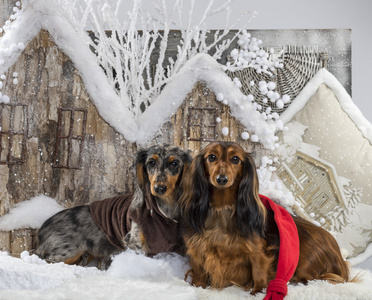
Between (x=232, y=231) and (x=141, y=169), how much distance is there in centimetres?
43

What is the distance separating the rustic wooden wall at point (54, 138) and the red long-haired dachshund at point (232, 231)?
61 centimetres

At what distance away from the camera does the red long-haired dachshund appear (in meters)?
1.38

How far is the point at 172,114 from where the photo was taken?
2020 millimetres

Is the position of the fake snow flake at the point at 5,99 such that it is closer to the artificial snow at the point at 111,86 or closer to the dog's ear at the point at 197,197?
the artificial snow at the point at 111,86

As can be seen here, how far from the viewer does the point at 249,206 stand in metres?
1.38

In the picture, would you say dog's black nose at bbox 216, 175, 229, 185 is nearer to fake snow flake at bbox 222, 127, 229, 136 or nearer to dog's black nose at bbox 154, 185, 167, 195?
dog's black nose at bbox 154, 185, 167, 195

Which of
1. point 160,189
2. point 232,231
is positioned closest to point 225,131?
point 160,189

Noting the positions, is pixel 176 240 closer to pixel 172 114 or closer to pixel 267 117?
pixel 172 114

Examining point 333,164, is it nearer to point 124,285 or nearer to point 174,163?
point 174,163

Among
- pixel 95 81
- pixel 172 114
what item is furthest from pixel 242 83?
pixel 95 81

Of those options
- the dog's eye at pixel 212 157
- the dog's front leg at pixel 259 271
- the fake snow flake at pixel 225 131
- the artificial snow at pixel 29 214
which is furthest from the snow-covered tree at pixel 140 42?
the dog's front leg at pixel 259 271

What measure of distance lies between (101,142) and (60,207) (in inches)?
12.6

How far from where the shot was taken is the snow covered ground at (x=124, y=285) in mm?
1276

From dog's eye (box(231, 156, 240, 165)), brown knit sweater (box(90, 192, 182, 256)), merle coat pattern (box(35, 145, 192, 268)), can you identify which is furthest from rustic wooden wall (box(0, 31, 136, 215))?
dog's eye (box(231, 156, 240, 165))
